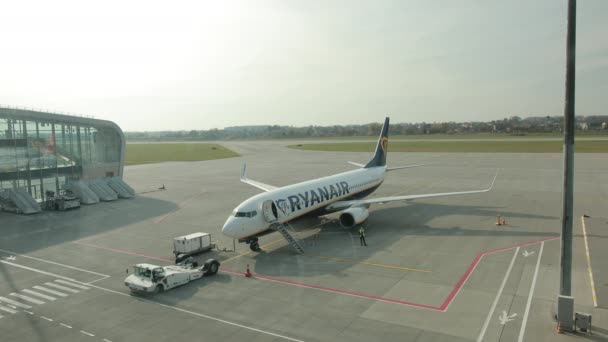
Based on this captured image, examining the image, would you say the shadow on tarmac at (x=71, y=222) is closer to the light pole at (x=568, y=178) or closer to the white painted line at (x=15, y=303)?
the white painted line at (x=15, y=303)

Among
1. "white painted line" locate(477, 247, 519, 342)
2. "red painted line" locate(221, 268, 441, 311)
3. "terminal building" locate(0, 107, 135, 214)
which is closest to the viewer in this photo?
"white painted line" locate(477, 247, 519, 342)

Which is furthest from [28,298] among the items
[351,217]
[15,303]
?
[351,217]

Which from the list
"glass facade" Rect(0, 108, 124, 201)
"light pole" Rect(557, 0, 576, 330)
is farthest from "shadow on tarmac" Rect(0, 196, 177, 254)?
"light pole" Rect(557, 0, 576, 330)

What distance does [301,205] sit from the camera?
33000 millimetres

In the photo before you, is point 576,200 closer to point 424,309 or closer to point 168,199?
point 424,309

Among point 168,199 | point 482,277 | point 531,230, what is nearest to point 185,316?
point 482,277

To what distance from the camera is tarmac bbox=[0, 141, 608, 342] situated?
18328 millimetres

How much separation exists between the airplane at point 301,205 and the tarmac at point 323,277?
170cm

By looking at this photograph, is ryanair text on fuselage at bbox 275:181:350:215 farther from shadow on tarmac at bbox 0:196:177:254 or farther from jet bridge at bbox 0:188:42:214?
jet bridge at bbox 0:188:42:214

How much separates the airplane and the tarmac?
1701mm

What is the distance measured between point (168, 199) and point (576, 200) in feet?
163

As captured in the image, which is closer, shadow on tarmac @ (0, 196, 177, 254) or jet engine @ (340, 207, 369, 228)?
jet engine @ (340, 207, 369, 228)

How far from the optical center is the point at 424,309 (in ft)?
64.7

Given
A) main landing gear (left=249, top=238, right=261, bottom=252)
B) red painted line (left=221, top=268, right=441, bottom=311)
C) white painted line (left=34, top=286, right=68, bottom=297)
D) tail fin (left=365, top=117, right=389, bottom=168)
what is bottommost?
white painted line (left=34, top=286, right=68, bottom=297)
